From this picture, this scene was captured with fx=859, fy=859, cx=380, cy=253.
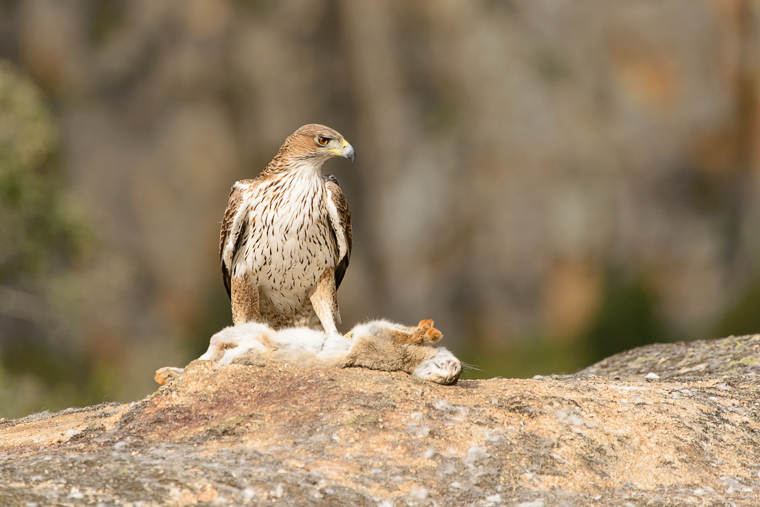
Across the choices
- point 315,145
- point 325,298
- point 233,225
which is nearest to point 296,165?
point 315,145

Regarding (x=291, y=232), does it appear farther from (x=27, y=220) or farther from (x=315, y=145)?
Result: (x=27, y=220)

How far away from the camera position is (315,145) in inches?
207

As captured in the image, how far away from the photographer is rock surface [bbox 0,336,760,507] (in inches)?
118

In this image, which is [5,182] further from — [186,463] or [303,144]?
[186,463]

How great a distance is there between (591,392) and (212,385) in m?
1.86

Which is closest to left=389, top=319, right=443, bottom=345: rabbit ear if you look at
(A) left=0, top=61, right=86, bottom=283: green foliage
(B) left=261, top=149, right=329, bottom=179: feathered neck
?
(B) left=261, top=149, right=329, bottom=179: feathered neck

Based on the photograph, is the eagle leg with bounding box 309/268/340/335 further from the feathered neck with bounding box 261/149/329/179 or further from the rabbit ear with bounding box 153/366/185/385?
the rabbit ear with bounding box 153/366/185/385

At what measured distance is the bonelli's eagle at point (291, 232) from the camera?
519 cm

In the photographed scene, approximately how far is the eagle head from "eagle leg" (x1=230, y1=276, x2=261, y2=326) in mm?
851

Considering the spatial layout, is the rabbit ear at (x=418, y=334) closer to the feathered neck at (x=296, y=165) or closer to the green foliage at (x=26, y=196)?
the feathered neck at (x=296, y=165)

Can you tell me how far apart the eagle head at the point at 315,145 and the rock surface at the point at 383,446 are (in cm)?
162

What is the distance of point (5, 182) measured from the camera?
976 cm

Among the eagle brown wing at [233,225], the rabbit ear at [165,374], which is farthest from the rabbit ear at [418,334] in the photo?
the eagle brown wing at [233,225]

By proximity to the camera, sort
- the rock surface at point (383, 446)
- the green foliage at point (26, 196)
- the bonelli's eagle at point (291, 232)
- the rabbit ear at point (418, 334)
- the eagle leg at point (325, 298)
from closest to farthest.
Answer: the rock surface at point (383, 446) → the rabbit ear at point (418, 334) → the bonelli's eagle at point (291, 232) → the eagle leg at point (325, 298) → the green foliage at point (26, 196)
